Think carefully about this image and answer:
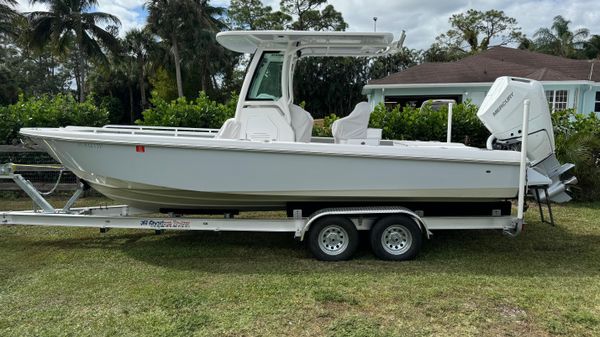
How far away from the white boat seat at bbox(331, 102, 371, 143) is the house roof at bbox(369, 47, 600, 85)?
45.0ft

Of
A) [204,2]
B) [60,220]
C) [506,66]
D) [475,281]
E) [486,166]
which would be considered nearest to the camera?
[475,281]

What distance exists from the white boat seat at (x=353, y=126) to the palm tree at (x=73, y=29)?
28.9 m

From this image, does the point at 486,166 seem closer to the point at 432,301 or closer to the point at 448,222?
the point at 448,222

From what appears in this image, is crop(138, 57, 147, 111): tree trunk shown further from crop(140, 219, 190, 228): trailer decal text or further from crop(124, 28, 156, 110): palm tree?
crop(140, 219, 190, 228): trailer decal text

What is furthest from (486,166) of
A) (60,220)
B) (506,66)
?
(506,66)

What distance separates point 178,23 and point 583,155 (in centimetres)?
2820

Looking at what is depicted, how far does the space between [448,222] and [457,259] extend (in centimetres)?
45

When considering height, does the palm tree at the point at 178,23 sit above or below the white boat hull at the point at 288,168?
above

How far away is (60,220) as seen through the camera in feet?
16.0

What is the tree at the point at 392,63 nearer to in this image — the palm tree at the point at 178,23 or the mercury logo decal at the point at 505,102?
the palm tree at the point at 178,23

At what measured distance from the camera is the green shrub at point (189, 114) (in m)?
8.05

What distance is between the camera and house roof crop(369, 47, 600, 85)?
56.9 feet

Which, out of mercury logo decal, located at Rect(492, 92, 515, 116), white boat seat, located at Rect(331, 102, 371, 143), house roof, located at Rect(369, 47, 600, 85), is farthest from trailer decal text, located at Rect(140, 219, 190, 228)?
house roof, located at Rect(369, 47, 600, 85)

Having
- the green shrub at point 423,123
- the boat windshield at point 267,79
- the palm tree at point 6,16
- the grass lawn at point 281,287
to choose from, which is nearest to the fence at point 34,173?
the grass lawn at point 281,287
